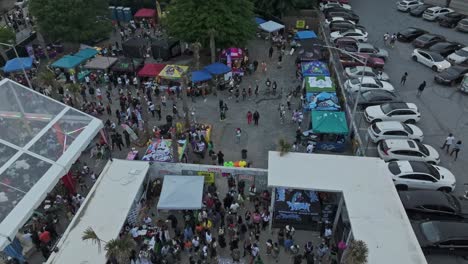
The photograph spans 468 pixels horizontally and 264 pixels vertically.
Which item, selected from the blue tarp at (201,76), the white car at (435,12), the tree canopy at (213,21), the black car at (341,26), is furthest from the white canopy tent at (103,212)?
the white car at (435,12)

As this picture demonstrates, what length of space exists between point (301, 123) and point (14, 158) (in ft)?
55.2

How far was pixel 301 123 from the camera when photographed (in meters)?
24.8

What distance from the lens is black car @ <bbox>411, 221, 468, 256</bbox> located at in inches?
612

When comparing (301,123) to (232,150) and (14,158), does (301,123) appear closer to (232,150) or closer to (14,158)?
(232,150)

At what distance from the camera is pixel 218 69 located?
94.3ft

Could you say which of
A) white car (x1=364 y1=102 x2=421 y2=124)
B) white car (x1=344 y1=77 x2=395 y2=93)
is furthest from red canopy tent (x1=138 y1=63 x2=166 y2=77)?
white car (x1=364 y1=102 x2=421 y2=124)

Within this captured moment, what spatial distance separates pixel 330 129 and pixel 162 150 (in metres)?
10.1

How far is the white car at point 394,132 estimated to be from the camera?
71.3 ft

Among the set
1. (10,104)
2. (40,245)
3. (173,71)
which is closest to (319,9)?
(173,71)

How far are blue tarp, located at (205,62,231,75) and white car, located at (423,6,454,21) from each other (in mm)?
23885

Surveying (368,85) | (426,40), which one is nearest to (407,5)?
(426,40)

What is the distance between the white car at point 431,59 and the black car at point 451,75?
1.02 meters

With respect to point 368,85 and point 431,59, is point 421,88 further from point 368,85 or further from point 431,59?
point 431,59

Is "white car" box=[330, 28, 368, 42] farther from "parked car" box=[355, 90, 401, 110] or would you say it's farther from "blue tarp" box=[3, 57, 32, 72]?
"blue tarp" box=[3, 57, 32, 72]
